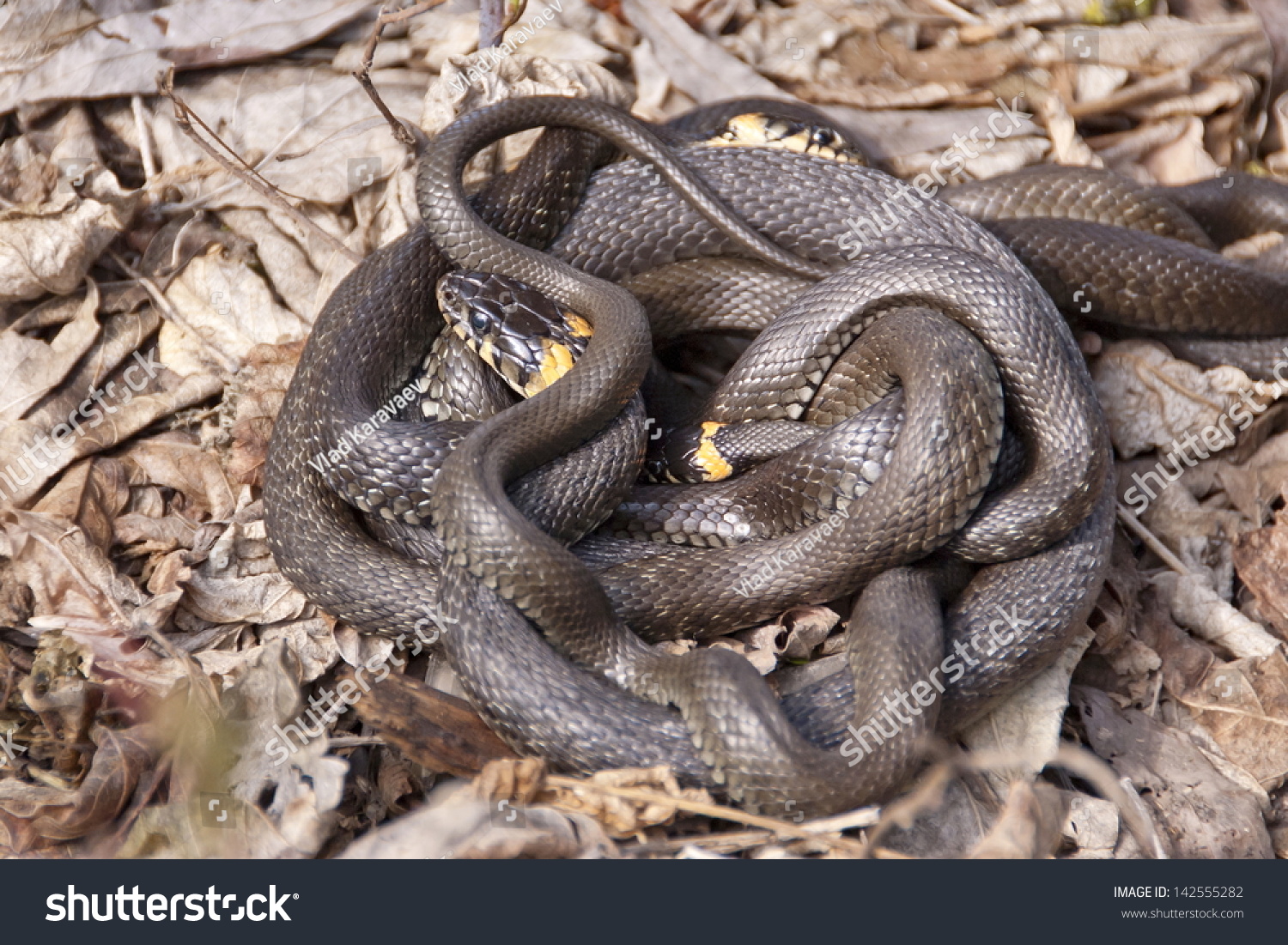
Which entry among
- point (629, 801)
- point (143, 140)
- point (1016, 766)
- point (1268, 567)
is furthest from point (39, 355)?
point (1268, 567)

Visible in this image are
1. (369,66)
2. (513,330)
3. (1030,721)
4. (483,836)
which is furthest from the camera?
(369,66)

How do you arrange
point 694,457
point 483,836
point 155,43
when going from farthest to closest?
point 155,43 < point 694,457 < point 483,836

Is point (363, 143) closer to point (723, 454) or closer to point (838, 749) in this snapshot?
point (723, 454)

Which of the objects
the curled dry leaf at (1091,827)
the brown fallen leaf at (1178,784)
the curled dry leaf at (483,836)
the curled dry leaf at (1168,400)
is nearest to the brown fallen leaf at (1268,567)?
the curled dry leaf at (1168,400)

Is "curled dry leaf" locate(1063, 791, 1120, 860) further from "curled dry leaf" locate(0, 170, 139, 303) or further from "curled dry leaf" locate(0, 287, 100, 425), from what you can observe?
"curled dry leaf" locate(0, 170, 139, 303)

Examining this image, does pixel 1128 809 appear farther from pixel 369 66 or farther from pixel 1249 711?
pixel 369 66

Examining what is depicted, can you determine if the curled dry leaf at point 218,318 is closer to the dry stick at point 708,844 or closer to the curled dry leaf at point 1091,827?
the dry stick at point 708,844

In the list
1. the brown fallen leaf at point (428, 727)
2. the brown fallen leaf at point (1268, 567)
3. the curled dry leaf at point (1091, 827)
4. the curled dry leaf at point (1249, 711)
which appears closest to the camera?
the brown fallen leaf at point (428, 727)
